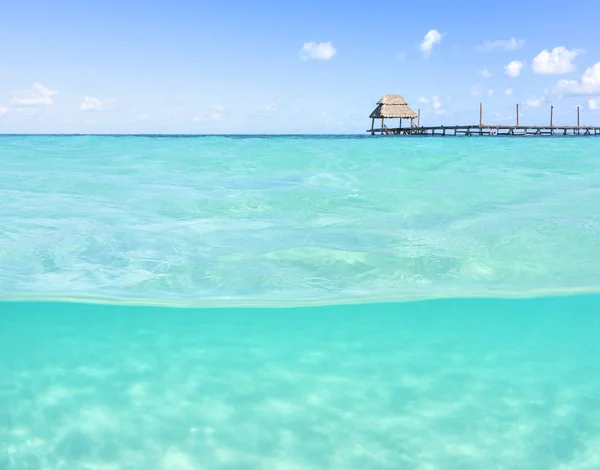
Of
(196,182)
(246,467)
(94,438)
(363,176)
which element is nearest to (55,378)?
(94,438)

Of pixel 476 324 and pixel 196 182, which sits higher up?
pixel 196 182

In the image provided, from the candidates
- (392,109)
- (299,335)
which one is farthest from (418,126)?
(299,335)

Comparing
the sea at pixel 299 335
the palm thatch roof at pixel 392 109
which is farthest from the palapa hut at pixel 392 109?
the sea at pixel 299 335

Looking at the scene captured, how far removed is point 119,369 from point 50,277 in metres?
2.13

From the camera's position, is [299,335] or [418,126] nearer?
[299,335]

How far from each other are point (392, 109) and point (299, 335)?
48748 mm

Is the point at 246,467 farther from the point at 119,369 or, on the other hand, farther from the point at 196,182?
the point at 196,182

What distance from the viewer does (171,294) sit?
5047mm

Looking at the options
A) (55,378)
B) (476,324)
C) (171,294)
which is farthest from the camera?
(171,294)

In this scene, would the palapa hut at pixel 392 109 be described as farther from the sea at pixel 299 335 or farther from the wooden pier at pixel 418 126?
the sea at pixel 299 335

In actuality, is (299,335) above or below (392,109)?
below

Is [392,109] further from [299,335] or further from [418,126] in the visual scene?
[299,335]

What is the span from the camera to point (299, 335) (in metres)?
4.26

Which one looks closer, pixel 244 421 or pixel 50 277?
pixel 244 421
